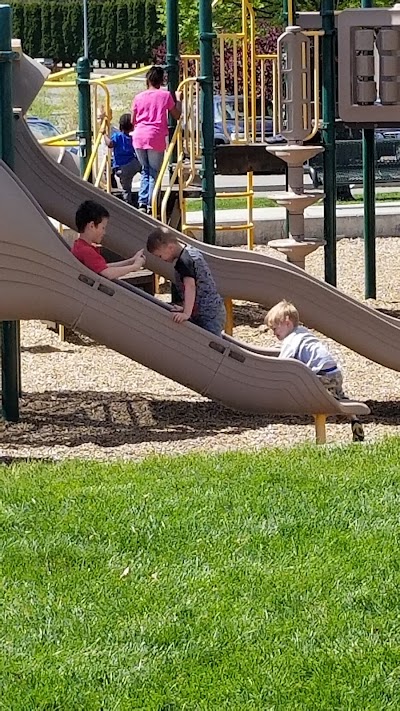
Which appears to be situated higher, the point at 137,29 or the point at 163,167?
the point at 137,29

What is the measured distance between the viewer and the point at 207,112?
10.3 m

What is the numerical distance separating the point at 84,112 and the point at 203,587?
811 cm

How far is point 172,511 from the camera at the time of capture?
5.27 m

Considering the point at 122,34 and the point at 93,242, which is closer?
the point at 93,242

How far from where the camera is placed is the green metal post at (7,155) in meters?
8.12

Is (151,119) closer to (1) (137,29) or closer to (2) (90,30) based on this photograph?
(1) (137,29)

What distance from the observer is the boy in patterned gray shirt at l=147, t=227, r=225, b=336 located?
27.1ft

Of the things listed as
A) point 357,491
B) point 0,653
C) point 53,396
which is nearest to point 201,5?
point 53,396

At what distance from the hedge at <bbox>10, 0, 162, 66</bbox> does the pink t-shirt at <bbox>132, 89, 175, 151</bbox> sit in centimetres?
4478

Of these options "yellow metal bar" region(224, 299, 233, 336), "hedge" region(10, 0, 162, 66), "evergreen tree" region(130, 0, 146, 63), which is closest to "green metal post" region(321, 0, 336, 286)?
"yellow metal bar" region(224, 299, 233, 336)

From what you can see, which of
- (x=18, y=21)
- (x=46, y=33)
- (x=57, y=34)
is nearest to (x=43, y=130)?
(x=57, y=34)

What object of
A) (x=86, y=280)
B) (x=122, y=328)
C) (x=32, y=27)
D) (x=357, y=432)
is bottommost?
(x=357, y=432)

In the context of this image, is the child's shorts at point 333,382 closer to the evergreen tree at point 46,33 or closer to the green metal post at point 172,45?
the green metal post at point 172,45

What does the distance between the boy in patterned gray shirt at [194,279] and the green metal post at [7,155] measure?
0.97 metres
